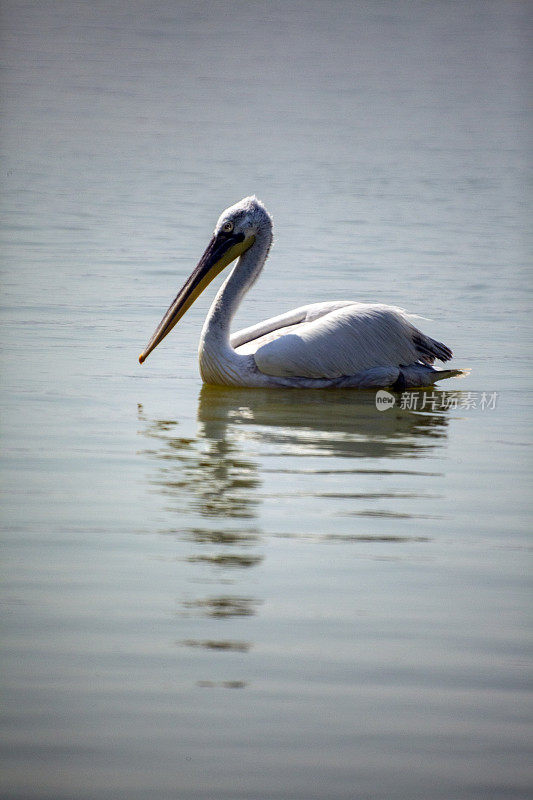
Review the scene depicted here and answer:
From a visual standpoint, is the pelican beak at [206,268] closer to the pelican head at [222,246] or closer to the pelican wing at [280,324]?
the pelican head at [222,246]

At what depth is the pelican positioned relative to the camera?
5574 mm

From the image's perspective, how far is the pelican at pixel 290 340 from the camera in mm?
5574

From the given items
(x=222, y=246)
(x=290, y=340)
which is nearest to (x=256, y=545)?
(x=290, y=340)

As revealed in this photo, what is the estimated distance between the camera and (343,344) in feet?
18.5

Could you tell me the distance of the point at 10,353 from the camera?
6.18m

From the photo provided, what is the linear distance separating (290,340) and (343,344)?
248 millimetres

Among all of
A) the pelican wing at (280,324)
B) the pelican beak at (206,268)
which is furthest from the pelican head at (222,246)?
the pelican wing at (280,324)

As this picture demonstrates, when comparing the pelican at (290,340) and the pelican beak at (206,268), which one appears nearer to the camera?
the pelican at (290,340)

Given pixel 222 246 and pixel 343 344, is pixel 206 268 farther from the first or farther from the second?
pixel 343 344

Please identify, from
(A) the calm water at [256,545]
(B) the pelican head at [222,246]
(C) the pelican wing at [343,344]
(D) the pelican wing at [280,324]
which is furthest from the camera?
(B) the pelican head at [222,246]

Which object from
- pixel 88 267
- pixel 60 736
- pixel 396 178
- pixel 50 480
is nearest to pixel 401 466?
pixel 50 480

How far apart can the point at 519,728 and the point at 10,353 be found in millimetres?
4181

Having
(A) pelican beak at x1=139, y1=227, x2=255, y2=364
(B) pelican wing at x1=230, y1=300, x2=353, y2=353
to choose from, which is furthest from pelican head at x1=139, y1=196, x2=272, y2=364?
(B) pelican wing at x1=230, y1=300, x2=353, y2=353

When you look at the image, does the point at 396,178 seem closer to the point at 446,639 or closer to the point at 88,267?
the point at 88,267
